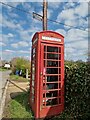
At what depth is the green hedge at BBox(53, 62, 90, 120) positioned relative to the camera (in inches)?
215

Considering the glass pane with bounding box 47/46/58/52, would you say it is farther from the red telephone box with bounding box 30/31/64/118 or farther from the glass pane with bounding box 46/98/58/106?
the glass pane with bounding box 46/98/58/106

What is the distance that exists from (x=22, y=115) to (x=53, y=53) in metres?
2.30

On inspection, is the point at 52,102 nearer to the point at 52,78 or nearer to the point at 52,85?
the point at 52,85

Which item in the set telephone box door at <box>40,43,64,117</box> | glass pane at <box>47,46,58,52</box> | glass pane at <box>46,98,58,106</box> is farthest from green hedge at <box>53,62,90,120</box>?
glass pane at <box>47,46,58,52</box>

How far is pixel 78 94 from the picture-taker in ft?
18.7

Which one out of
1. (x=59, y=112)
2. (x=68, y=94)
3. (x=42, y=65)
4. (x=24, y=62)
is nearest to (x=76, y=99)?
(x=68, y=94)

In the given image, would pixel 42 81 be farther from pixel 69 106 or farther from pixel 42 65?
pixel 69 106

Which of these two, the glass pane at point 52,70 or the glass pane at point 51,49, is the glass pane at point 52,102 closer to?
the glass pane at point 52,70

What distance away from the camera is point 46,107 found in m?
6.10

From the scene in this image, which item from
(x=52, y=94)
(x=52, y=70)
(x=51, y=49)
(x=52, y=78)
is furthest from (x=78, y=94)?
(x=51, y=49)

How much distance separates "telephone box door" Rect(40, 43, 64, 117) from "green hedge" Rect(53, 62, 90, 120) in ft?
0.96

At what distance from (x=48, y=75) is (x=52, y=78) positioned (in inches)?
10.4

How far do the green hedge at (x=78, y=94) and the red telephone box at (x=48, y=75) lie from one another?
329 mm

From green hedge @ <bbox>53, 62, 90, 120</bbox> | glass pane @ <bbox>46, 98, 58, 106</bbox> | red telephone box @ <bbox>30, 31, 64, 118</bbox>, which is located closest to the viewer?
green hedge @ <bbox>53, 62, 90, 120</bbox>
